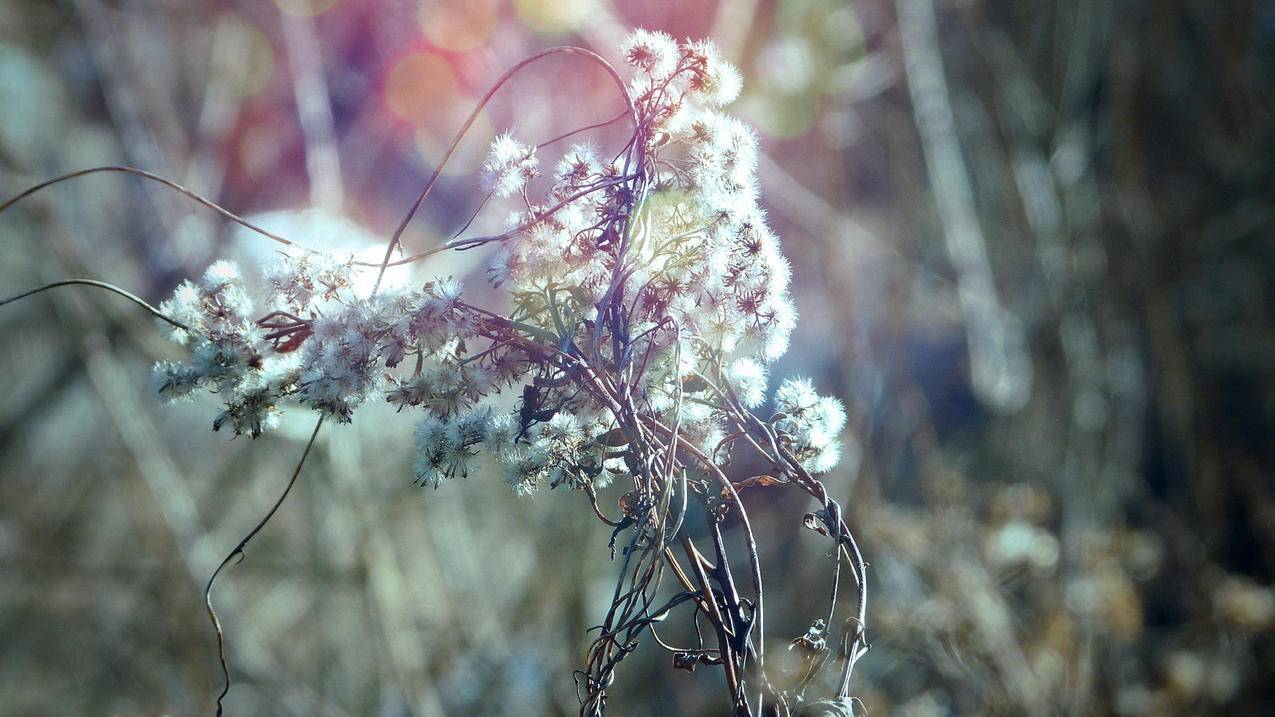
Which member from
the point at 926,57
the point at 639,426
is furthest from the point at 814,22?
the point at 639,426

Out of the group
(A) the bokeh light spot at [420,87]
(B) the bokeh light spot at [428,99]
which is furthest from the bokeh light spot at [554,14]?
(A) the bokeh light spot at [420,87]

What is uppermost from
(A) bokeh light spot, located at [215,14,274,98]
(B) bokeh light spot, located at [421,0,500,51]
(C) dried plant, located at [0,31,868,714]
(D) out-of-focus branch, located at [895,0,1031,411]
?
(A) bokeh light spot, located at [215,14,274,98]

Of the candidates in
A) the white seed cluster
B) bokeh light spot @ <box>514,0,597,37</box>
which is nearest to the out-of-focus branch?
bokeh light spot @ <box>514,0,597,37</box>

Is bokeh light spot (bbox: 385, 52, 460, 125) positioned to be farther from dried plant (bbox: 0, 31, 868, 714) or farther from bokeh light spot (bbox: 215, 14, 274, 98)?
dried plant (bbox: 0, 31, 868, 714)

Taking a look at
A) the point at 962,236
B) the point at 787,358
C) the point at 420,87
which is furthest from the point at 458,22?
the point at 962,236

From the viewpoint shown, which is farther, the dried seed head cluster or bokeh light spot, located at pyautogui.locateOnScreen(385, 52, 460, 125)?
bokeh light spot, located at pyautogui.locateOnScreen(385, 52, 460, 125)

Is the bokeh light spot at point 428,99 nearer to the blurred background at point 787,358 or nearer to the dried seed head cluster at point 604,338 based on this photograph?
the blurred background at point 787,358

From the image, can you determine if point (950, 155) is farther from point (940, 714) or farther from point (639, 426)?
point (639, 426)

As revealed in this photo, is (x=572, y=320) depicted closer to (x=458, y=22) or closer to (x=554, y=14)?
(x=554, y=14)
